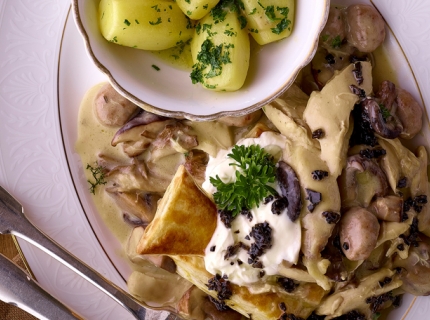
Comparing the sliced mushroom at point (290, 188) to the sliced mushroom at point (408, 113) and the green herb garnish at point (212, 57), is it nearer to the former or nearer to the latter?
the green herb garnish at point (212, 57)

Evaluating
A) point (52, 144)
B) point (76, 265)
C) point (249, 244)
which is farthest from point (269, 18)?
point (76, 265)

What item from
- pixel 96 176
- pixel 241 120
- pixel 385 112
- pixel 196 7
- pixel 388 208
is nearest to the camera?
pixel 196 7

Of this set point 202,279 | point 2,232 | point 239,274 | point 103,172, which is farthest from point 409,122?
point 2,232

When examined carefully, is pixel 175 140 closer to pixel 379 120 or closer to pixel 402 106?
pixel 379 120

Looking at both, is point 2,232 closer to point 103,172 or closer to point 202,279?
point 103,172

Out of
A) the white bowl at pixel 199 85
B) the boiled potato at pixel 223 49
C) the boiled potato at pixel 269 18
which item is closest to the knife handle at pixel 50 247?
the white bowl at pixel 199 85

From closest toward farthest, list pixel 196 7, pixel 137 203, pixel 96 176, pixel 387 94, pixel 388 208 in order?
pixel 196 7
pixel 388 208
pixel 387 94
pixel 137 203
pixel 96 176
